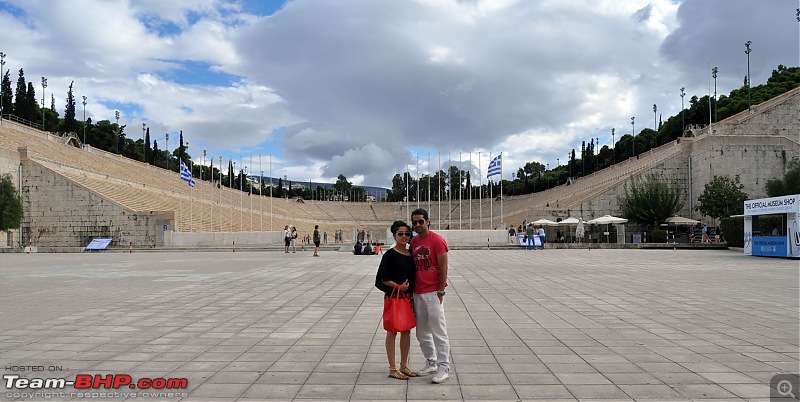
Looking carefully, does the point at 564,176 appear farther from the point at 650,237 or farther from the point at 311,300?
the point at 311,300

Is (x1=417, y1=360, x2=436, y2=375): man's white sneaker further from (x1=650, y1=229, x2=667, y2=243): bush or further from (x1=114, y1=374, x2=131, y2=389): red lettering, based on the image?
Answer: (x1=650, y1=229, x2=667, y2=243): bush

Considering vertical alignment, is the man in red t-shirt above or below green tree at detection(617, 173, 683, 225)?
below

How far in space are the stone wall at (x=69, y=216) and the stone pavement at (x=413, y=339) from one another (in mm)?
30175

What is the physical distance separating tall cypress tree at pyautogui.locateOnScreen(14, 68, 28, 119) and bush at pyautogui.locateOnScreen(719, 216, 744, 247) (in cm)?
7858

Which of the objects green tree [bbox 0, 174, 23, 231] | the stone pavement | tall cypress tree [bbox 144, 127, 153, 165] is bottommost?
the stone pavement

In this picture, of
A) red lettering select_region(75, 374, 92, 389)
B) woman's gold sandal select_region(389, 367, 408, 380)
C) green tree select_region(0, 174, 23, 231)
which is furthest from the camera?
green tree select_region(0, 174, 23, 231)

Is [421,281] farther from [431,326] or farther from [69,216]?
[69,216]

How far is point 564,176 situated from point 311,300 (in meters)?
91.3

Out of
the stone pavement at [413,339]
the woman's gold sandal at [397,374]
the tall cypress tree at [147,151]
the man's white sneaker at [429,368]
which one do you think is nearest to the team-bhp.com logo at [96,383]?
the stone pavement at [413,339]

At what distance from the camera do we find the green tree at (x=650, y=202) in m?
42.8

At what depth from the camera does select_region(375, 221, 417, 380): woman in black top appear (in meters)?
5.04

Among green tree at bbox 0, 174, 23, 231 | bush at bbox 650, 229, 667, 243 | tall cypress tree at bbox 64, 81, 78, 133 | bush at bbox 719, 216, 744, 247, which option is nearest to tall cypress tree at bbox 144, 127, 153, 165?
tall cypress tree at bbox 64, 81, 78, 133

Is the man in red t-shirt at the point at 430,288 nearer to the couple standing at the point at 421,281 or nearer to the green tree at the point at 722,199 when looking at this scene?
Result: the couple standing at the point at 421,281

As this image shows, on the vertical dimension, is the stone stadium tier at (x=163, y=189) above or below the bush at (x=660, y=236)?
above
